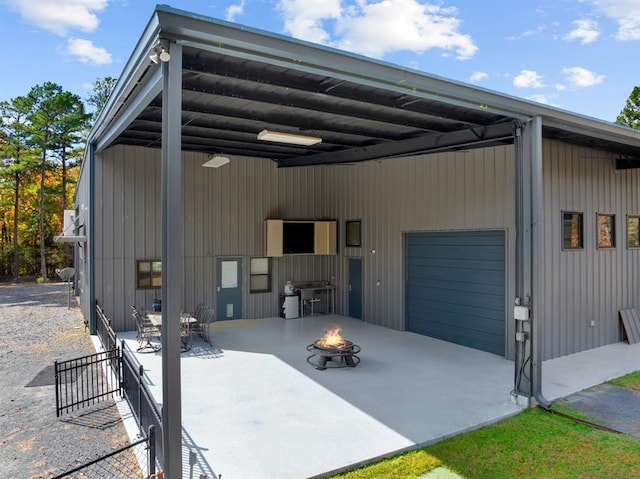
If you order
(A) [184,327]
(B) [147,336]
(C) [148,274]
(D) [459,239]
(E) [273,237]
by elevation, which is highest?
(E) [273,237]

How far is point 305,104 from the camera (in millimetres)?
6352

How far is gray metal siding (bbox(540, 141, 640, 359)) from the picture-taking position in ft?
25.1

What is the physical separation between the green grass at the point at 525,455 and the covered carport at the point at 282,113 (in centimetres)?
92

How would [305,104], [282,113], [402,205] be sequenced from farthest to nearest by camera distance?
[402,205]
[282,113]
[305,104]

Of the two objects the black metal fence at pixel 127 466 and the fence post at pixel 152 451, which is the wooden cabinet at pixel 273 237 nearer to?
the black metal fence at pixel 127 466

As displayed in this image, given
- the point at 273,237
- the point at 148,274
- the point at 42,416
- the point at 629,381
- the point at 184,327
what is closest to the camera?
the point at 42,416

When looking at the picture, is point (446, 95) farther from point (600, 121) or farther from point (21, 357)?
point (21, 357)

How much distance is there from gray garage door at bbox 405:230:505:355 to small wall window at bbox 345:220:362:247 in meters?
1.82

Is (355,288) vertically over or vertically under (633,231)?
under

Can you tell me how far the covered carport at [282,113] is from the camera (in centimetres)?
359

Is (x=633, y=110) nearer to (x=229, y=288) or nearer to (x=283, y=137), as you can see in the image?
(x=283, y=137)

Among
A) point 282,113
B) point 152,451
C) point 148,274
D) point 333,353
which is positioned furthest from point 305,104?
point 148,274

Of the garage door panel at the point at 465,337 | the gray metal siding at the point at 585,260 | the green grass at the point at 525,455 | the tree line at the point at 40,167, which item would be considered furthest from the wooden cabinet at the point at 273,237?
the tree line at the point at 40,167

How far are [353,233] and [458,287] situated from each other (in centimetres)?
363
